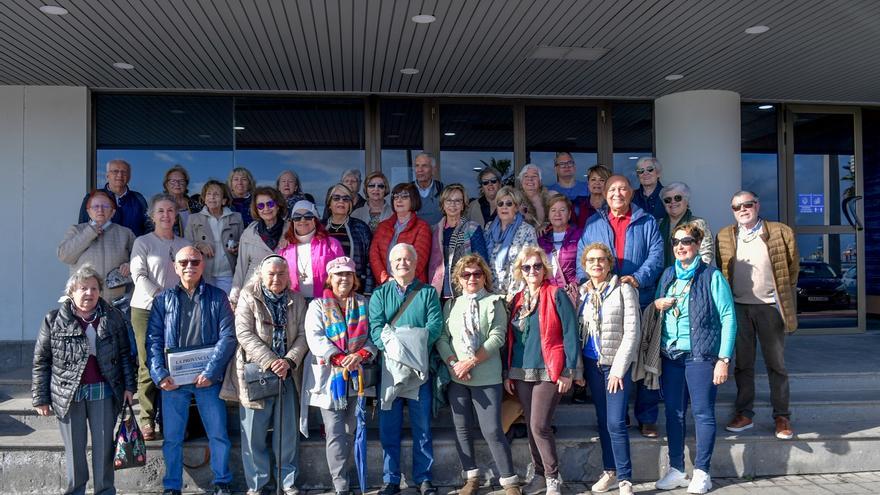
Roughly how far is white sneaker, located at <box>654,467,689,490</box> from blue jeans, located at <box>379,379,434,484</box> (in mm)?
1628

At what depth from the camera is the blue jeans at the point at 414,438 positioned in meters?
4.64

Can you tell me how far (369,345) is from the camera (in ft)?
15.3

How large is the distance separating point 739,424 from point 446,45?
4115 millimetres

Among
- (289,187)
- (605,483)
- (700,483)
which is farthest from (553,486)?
(289,187)

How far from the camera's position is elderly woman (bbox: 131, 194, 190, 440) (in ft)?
16.0

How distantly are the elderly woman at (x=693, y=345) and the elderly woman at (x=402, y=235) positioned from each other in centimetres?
174

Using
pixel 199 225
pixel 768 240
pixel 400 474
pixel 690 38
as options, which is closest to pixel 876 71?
pixel 690 38

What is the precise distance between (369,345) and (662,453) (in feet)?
7.51

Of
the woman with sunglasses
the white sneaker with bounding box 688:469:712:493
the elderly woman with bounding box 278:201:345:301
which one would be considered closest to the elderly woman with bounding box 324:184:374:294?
the elderly woman with bounding box 278:201:345:301

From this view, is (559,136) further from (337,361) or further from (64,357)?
(64,357)

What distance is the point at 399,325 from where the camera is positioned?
460cm

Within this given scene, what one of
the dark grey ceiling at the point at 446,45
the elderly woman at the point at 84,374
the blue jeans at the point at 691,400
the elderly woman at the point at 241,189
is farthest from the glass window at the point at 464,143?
the elderly woman at the point at 84,374

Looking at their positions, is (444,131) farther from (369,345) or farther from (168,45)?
(369,345)

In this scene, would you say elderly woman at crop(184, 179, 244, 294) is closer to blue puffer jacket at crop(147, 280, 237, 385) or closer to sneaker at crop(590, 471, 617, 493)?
blue puffer jacket at crop(147, 280, 237, 385)
